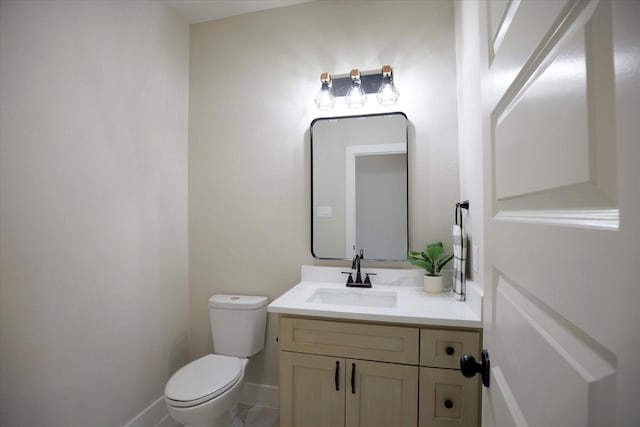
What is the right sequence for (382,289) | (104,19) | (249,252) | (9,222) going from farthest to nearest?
(249,252)
(382,289)
(104,19)
(9,222)

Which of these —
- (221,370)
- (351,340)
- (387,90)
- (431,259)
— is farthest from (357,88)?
(221,370)

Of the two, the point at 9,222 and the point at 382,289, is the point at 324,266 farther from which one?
the point at 9,222

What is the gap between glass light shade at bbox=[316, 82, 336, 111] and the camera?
6.20ft

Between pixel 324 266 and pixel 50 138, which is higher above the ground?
pixel 50 138

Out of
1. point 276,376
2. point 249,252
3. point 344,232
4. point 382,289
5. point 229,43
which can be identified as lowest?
point 276,376

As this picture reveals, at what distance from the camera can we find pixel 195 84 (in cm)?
220

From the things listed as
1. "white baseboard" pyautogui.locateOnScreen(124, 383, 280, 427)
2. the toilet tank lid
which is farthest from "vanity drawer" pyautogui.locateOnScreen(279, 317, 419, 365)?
A: "white baseboard" pyautogui.locateOnScreen(124, 383, 280, 427)

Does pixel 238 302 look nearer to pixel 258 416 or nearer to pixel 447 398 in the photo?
pixel 258 416

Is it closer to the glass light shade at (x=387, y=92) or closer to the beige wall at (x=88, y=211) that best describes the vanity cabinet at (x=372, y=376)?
the beige wall at (x=88, y=211)

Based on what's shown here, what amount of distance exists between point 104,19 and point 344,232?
71.9 inches

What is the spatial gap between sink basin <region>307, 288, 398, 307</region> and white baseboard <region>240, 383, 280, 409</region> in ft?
2.63

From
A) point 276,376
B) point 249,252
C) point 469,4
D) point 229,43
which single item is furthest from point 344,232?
point 229,43

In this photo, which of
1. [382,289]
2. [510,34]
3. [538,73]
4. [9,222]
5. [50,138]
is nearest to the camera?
[538,73]

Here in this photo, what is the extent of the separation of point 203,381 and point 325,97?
1.83m
